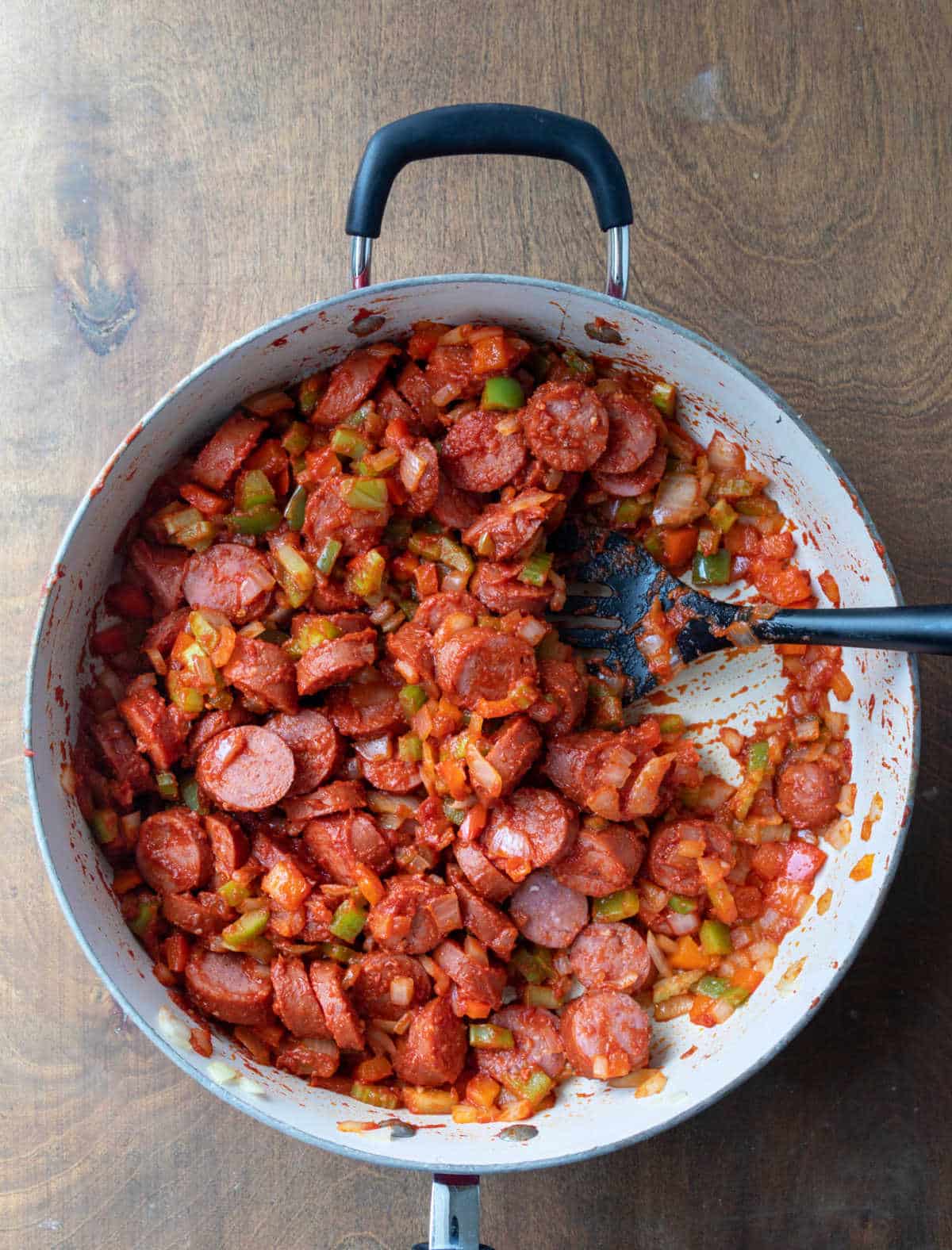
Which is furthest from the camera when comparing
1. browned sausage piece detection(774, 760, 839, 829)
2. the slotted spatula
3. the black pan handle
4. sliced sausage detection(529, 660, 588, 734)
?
browned sausage piece detection(774, 760, 839, 829)

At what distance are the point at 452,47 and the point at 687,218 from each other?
31.5 inches

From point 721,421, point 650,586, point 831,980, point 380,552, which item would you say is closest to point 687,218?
point 721,421

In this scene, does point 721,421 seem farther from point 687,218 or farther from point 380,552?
point 380,552

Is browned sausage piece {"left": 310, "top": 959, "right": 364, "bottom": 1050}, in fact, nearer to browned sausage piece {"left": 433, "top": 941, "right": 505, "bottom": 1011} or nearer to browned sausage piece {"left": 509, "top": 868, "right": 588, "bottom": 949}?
browned sausage piece {"left": 433, "top": 941, "right": 505, "bottom": 1011}

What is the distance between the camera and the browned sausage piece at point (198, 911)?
7.82 feet

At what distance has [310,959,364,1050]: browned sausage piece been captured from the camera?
232 cm

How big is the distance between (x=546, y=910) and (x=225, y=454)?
4.61ft

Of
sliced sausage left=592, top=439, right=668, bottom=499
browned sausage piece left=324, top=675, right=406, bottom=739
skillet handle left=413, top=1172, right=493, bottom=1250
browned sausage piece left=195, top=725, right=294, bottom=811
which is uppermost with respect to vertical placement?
sliced sausage left=592, top=439, right=668, bottom=499

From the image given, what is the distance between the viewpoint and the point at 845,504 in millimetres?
2322

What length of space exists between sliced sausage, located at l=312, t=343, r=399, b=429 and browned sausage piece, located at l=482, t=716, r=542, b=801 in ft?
2.87

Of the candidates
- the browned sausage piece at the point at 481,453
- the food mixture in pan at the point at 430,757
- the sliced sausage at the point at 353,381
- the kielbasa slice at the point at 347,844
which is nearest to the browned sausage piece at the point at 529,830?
the food mixture in pan at the point at 430,757

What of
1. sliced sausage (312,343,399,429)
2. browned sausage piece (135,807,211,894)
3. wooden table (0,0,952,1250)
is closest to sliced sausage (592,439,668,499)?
wooden table (0,0,952,1250)

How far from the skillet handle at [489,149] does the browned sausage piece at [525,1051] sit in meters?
1.81

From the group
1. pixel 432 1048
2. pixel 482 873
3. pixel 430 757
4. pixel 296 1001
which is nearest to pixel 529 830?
pixel 482 873
